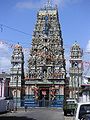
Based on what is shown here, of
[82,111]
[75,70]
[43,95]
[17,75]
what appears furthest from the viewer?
[75,70]

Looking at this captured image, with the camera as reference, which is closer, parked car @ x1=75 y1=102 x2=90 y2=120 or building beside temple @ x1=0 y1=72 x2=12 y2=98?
parked car @ x1=75 y1=102 x2=90 y2=120

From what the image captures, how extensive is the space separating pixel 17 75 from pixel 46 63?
820cm

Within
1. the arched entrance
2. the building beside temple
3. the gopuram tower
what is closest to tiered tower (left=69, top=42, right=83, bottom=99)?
the gopuram tower

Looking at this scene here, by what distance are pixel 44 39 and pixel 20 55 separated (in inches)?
315

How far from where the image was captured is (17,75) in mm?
98875

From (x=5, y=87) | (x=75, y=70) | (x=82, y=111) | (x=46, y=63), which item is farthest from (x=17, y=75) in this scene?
(x=82, y=111)

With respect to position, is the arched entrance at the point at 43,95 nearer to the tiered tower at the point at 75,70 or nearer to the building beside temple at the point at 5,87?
the tiered tower at the point at 75,70

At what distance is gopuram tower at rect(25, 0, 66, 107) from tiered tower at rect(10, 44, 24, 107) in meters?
2.06

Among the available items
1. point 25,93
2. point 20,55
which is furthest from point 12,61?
point 25,93

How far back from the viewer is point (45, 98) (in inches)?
3875

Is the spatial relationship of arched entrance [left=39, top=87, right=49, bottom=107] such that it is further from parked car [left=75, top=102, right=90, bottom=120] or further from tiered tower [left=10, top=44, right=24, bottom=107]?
parked car [left=75, top=102, right=90, bottom=120]

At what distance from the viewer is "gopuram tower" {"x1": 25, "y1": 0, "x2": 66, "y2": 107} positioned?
315ft

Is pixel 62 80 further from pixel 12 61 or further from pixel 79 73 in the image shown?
pixel 12 61

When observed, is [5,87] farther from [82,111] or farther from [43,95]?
[82,111]
